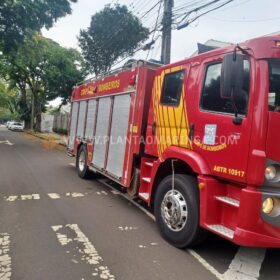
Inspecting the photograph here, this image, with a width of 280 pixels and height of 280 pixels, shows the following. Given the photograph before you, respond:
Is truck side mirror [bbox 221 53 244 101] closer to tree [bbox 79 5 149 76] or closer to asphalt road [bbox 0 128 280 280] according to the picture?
asphalt road [bbox 0 128 280 280]

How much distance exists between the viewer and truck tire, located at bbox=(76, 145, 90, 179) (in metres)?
9.70

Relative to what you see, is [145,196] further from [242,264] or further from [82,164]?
[82,164]

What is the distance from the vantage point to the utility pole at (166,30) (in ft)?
39.5

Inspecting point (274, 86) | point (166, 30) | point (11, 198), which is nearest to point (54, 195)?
point (11, 198)

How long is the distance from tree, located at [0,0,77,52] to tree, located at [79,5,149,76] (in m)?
4.81

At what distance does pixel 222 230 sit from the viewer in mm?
4242

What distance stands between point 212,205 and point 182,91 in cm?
179

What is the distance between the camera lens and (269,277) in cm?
415

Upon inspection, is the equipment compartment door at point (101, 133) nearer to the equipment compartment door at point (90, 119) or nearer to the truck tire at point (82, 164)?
the equipment compartment door at point (90, 119)

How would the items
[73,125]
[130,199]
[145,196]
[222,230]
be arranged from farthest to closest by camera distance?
[73,125], [130,199], [145,196], [222,230]

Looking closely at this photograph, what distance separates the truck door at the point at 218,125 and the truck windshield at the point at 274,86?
0.74 ft

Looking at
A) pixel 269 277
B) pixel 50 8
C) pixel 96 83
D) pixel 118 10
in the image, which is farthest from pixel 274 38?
pixel 118 10

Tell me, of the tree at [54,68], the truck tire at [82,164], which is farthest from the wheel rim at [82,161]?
the tree at [54,68]

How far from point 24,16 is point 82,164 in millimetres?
10079
